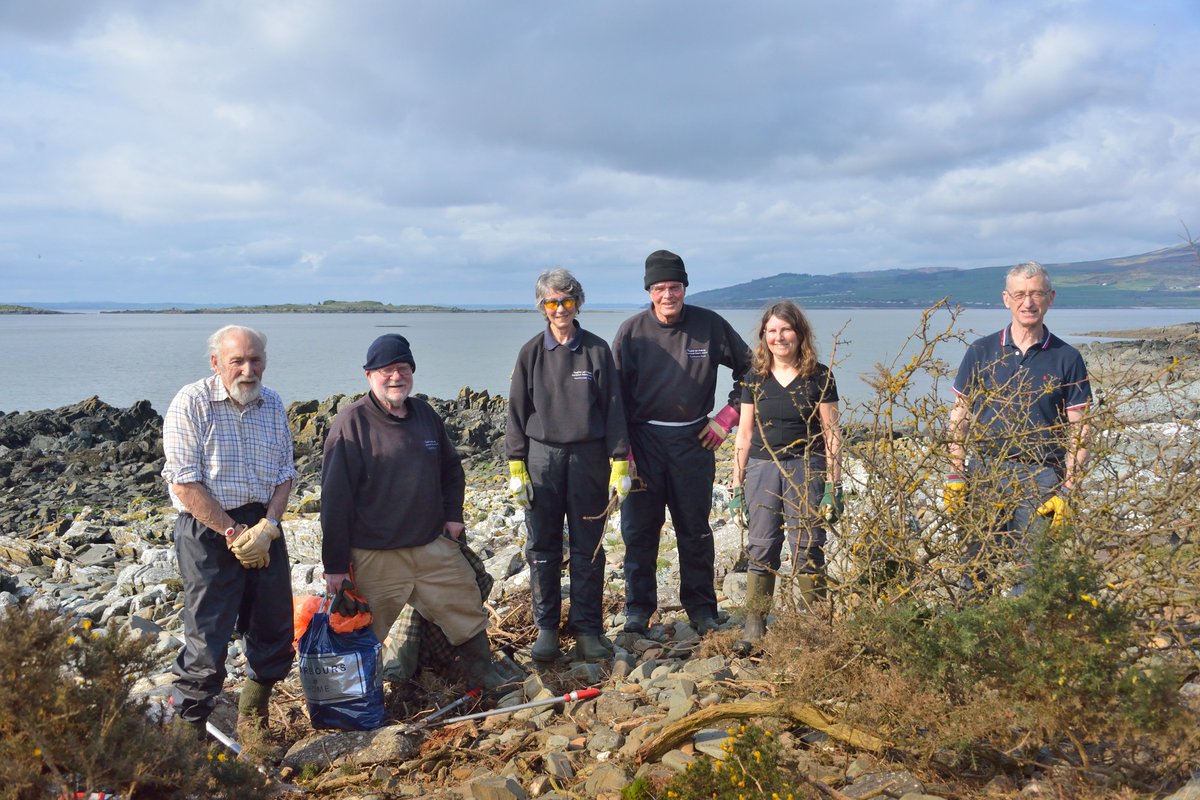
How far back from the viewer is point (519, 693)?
17.5 feet

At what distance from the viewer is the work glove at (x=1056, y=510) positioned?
11.8 ft

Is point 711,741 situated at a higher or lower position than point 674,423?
lower

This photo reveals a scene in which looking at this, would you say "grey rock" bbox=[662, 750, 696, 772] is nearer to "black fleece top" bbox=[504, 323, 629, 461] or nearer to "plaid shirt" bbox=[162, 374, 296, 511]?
"black fleece top" bbox=[504, 323, 629, 461]

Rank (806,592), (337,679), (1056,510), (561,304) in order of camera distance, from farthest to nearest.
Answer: (561,304), (337,679), (806,592), (1056,510)

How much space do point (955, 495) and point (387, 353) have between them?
3029 millimetres

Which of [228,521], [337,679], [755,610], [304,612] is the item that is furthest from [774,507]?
[228,521]

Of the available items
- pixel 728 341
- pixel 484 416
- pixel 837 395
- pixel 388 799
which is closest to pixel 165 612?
pixel 388 799

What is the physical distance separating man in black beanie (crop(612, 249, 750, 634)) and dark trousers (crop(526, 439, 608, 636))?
356 mm

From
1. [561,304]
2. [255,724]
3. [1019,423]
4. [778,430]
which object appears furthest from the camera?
[561,304]

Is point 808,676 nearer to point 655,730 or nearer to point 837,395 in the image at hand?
point 655,730

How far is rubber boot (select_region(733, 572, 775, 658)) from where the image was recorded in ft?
17.1

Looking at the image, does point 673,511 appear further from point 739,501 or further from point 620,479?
point 620,479

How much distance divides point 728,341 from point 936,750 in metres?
3.28

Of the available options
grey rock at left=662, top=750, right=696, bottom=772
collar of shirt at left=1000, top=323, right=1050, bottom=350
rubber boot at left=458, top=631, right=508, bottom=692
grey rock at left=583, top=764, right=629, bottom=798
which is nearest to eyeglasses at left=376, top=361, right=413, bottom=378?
rubber boot at left=458, top=631, right=508, bottom=692
